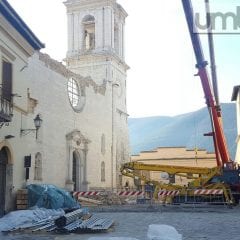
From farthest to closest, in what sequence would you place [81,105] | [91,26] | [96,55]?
[91,26]
[96,55]
[81,105]

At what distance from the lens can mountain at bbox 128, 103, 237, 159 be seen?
413 ft

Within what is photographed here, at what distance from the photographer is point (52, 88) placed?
3684cm

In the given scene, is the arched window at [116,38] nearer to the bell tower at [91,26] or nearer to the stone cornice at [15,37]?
the bell tower at [91,26]


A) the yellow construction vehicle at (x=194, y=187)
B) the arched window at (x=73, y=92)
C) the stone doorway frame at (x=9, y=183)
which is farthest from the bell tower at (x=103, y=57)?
the stone doorway frame at (x=9, y=183)

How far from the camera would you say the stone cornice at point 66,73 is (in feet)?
118

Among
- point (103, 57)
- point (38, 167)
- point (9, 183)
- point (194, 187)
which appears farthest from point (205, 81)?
point (103, 57)

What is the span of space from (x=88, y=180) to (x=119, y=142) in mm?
8669

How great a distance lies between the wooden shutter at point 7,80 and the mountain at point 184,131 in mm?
92354

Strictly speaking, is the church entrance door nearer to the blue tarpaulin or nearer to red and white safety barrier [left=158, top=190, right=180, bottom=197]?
the blue tarpaulin

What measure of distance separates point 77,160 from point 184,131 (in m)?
110

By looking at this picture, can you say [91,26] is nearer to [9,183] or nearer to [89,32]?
[89,32]

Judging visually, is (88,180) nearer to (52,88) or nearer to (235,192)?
(52,88)

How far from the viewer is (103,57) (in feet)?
159

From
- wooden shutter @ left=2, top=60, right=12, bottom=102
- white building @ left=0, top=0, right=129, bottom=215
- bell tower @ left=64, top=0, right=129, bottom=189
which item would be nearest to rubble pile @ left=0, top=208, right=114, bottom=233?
wooden shutter @ left=2, top=60, right=12, bottom=102
